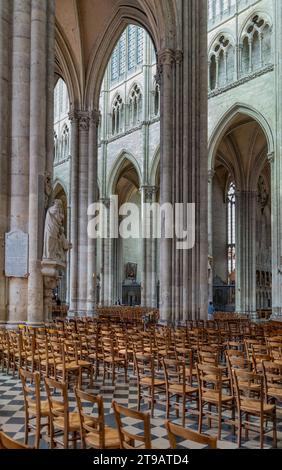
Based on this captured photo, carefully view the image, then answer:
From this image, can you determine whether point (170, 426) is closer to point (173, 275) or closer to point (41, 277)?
point (41, 277)

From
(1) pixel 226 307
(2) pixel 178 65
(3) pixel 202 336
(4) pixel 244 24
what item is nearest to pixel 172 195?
(2) pixel 178 65

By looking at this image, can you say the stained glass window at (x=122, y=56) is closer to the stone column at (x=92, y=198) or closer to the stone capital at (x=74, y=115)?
the stone column at (x=92, y=198)

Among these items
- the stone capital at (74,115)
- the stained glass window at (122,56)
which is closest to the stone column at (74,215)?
the stone capital at (74,115)

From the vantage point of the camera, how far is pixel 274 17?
32156 millimetres

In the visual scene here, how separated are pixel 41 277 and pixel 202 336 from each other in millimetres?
5204

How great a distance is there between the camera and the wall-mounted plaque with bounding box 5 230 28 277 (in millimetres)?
14516

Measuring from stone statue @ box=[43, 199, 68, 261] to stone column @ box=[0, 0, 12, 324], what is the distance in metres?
1.27

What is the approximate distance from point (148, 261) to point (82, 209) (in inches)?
574

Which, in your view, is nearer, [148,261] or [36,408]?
[36,408]

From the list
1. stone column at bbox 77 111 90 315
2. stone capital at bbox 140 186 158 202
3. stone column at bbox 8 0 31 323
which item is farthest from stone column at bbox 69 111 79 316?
stone column at bbox 8 0 31 323

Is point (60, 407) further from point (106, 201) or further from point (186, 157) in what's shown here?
point (106, 201)

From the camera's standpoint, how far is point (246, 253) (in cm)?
4175

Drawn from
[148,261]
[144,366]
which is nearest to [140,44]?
[148,261]

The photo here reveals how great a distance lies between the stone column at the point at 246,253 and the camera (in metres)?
40.7
